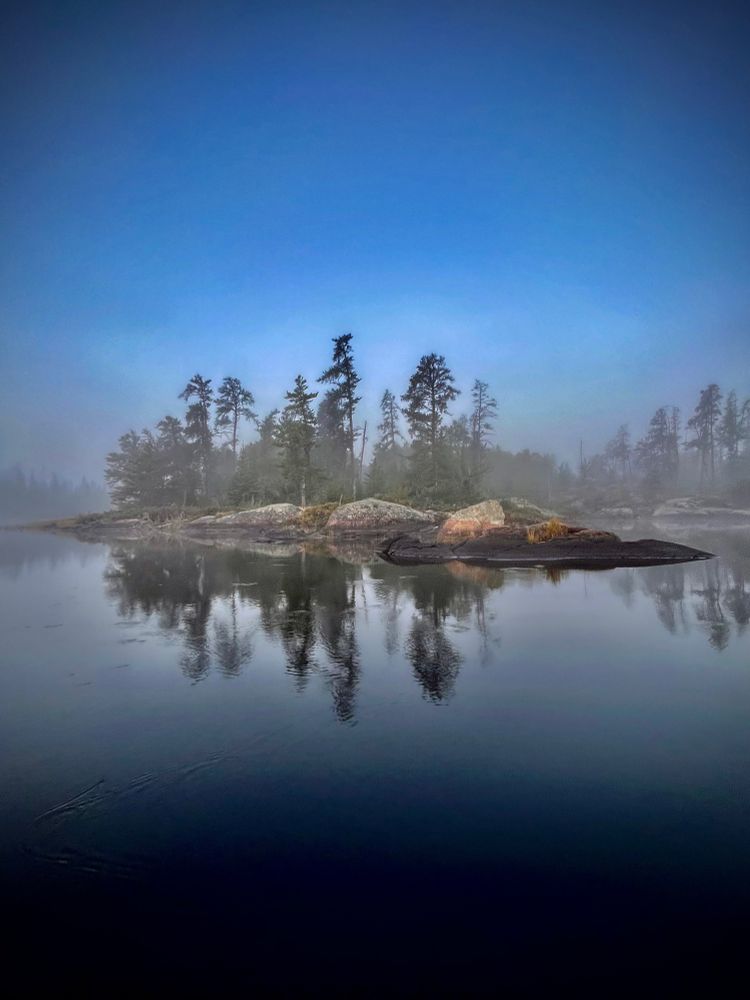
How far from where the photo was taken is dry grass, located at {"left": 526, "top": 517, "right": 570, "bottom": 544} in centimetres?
2357

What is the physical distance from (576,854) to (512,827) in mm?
493

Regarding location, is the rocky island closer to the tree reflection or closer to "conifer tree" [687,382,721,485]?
the tree reflection

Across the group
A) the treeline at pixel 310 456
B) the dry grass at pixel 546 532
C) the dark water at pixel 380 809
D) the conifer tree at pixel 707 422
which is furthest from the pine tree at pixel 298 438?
the conifer tree at pixel 707 422

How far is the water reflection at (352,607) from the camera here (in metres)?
8.32

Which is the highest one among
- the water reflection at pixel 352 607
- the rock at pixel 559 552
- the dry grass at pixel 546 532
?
the dry grass at pixel 546 532

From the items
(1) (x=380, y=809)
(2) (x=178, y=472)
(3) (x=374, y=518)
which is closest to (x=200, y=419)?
(2) (x=178, y=472)

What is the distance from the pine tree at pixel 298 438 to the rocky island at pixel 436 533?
4.41 meters

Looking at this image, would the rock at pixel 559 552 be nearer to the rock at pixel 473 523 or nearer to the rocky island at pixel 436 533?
the rocky island at pixel 436 533

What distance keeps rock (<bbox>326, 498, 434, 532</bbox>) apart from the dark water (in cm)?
2696

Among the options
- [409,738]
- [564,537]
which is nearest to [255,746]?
[409,738]

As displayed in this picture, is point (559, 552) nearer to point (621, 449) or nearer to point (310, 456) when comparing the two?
point (310, 456)

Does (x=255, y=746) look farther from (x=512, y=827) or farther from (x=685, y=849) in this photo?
(x=685, y=849)

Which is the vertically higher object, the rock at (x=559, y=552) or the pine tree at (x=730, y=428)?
the pine tree at (x=730, y=428)

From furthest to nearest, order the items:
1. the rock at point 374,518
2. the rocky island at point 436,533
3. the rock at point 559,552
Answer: the rock at point 374,518 < the rocky island at point 436,533 < the rock at point 559,552
